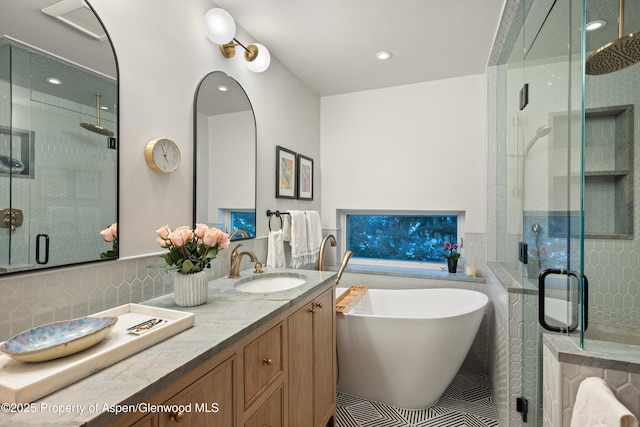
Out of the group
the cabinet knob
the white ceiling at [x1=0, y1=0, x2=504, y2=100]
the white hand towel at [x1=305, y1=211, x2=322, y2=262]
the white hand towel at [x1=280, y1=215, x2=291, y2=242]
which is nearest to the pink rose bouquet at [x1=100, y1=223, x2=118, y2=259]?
the white ceiling at [x1=0, y1=0, x2=504, y2=100]

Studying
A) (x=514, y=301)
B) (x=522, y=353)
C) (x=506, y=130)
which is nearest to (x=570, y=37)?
(x=506, y=130)

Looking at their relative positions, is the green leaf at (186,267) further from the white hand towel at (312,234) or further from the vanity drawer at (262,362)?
the white hand towel at (312,234)

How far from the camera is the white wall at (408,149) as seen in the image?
8.60 ft

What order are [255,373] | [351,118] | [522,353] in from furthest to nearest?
1. [351,118]
2. [522,353]
3. [255,373]

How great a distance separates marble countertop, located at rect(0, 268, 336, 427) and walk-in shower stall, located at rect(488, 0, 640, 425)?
107cm

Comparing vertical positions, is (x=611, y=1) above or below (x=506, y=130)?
above

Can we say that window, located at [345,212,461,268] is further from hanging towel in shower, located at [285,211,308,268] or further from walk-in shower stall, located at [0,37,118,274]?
walk-in shower stall, located at [0,37,118,274]

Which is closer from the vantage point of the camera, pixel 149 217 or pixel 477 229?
pixel 149 217

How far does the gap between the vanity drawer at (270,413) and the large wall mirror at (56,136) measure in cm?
78

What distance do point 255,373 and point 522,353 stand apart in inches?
55.4

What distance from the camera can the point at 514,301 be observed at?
1.65 meters

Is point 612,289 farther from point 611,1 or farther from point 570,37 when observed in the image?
point 611,1

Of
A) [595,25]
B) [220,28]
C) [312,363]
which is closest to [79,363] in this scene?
[312,363]

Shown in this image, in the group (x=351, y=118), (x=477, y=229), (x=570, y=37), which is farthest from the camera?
(x=351, y=118)
